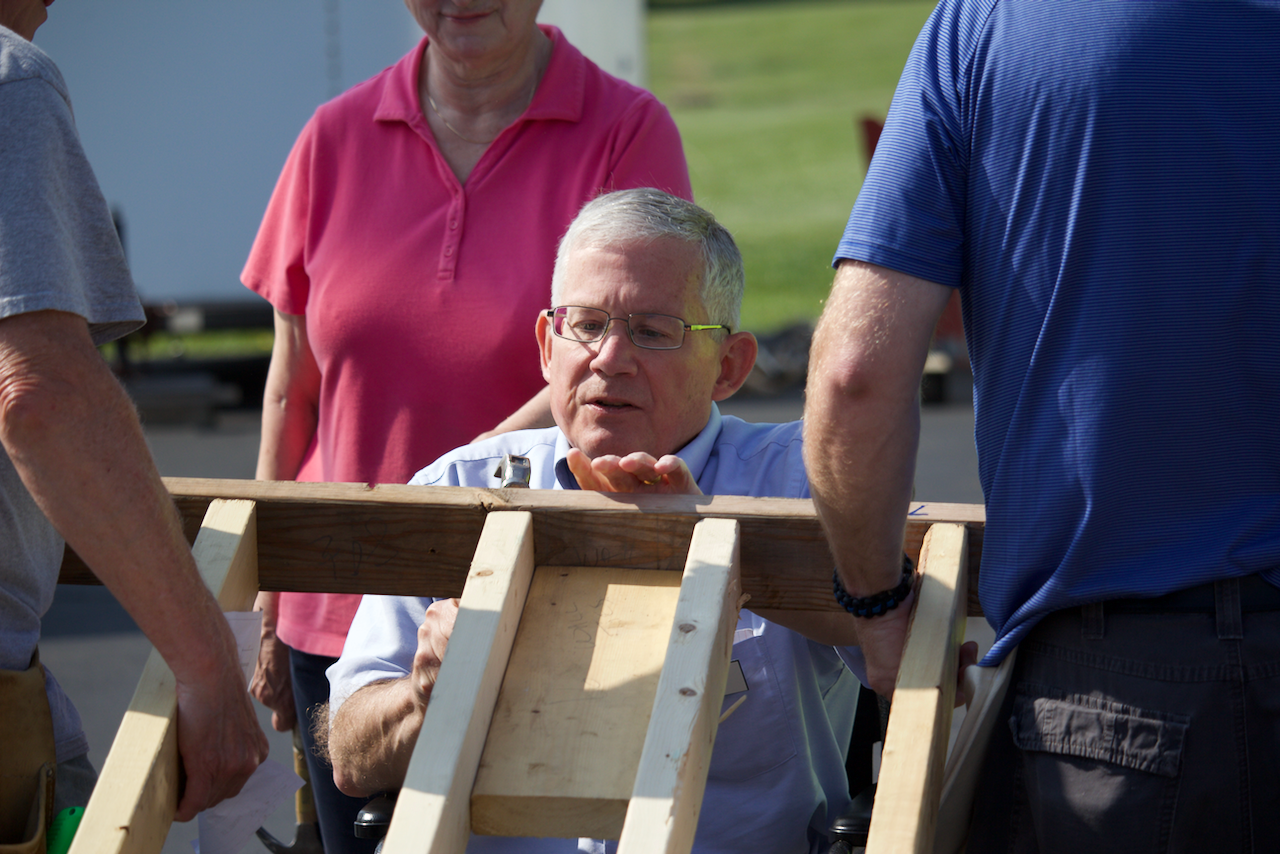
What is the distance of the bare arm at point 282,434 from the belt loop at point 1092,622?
176cm

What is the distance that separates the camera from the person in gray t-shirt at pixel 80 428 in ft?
4.93

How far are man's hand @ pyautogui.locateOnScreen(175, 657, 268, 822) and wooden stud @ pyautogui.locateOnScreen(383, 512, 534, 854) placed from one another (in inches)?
11.3

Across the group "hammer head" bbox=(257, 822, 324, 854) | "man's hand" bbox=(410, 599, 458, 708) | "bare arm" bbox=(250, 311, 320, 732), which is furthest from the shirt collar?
"hammer head" bbox=(257, 822, 324, 854)

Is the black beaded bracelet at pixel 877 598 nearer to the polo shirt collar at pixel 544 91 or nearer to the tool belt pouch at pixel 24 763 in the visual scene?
the tool belt pouch at pixel 24 763

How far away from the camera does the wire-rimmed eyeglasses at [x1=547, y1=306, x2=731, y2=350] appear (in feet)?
7.36

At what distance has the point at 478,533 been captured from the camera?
75.3 inches

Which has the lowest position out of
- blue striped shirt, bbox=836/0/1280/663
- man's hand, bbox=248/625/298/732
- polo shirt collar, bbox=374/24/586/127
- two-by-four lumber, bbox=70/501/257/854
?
man's hand, bbox=248/625/298/732

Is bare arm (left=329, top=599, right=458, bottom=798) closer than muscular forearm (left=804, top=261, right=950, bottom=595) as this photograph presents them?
No

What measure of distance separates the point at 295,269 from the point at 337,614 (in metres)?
0.70

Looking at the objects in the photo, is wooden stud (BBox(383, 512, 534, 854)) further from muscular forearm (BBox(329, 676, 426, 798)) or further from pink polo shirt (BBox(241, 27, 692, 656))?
pink polo shirt (BBox(241, 27, 692, 656))

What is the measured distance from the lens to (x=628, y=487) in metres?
1.97

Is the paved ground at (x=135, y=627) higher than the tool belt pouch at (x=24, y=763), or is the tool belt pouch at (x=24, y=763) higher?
the tool belt pouch at (x=24, y=763)

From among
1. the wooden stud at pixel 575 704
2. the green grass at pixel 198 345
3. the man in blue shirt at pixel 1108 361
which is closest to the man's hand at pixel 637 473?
the wooden stud at pixel 575 704

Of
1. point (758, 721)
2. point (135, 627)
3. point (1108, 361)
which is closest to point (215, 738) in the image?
point (758, 721)
